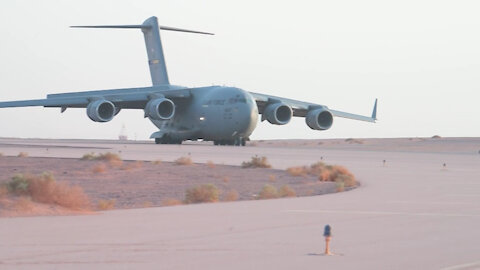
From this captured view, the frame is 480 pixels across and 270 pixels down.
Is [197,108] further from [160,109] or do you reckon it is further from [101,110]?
[101,110]

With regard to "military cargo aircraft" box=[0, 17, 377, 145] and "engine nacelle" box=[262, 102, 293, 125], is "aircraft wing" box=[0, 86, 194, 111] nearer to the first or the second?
"military cargo aircraft" box=[0, 17, 377, 145]

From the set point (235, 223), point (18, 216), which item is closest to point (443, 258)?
point (235, 223)

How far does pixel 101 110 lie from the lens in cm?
5434

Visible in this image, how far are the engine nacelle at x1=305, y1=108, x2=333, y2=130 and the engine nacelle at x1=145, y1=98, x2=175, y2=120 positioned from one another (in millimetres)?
9182

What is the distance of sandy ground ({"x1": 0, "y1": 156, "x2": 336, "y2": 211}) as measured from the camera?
2328 centimetres

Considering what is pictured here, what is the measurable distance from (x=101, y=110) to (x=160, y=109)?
3419 mm

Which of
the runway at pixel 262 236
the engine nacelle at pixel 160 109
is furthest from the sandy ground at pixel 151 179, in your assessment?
the engine nacelle at pixel 160 109

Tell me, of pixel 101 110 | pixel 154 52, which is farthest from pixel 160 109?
pixel 154 52

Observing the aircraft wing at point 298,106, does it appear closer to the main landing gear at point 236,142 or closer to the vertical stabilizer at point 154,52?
the main landing gear at point 236,142

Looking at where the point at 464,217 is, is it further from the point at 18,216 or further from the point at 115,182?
the point at 115,182

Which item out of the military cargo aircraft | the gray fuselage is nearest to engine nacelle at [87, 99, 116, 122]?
the military cargo aircraft

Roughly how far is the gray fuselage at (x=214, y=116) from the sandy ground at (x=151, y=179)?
62.0 feet

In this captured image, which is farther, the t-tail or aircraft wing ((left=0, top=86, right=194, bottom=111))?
the t-tail

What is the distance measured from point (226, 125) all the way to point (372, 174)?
2503 cm
